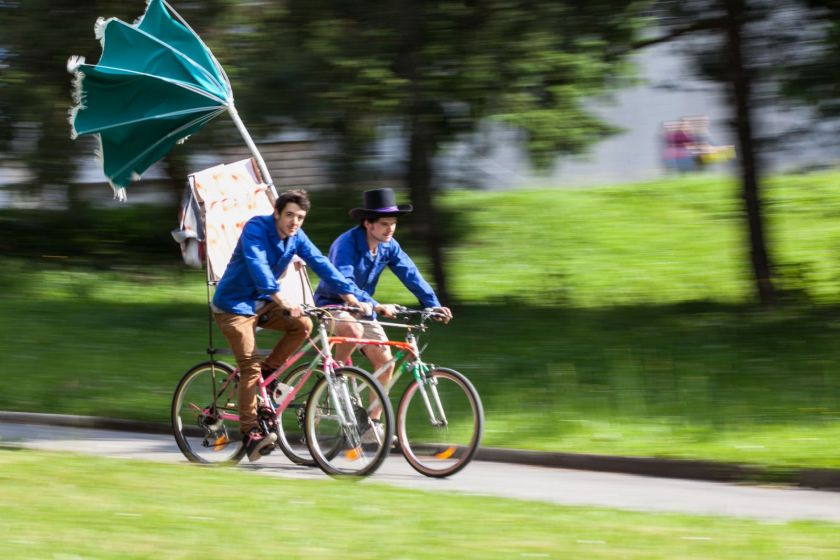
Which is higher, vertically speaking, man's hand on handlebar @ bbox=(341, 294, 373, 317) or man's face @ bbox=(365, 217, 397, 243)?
man's face @ bbox=(365, 217, 397, 243)

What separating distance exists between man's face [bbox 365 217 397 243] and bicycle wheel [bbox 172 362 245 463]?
142 cm

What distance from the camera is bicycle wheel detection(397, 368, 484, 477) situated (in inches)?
334

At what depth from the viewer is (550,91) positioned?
14.0 metres

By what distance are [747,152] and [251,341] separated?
7.05m

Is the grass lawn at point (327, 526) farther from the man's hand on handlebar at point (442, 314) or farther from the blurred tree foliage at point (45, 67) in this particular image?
the blurred tree foliage at point (45, 67)

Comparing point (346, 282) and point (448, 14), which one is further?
point (448, 14)

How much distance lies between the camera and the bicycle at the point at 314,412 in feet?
27.8

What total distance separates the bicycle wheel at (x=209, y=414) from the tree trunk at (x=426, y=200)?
5.46 metres

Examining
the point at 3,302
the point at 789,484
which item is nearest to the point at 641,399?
the point at 789,484

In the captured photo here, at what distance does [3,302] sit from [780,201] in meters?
9.95

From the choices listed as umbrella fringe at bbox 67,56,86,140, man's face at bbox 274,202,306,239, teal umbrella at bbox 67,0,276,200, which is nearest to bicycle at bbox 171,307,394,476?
man's face at bbox 274,202,306,239

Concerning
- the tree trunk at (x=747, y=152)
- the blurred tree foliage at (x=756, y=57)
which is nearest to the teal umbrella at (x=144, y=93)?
the blurred tree foliage at (x=756, y=57)

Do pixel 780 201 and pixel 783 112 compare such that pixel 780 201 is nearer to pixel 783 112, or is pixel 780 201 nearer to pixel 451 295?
pixel 783 112

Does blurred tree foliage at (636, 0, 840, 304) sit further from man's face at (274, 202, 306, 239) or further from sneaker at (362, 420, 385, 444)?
sneaker at (362, 420, 385, 444)
